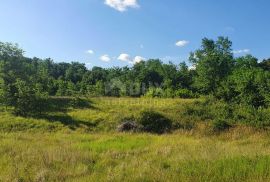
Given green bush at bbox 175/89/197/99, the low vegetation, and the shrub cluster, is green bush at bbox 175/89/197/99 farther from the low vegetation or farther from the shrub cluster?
the shrub cluster

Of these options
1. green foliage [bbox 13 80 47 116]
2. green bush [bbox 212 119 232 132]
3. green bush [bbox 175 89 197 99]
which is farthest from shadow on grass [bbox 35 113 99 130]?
green bush [bbox 175 89 197 99]

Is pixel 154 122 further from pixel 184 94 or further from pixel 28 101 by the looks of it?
pixel 184 94

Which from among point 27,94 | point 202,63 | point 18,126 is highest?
point 202,63

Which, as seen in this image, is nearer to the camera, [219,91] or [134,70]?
[219,91]

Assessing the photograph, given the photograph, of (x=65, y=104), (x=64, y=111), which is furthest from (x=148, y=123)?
(x=65, y=104)

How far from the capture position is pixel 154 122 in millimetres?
29344

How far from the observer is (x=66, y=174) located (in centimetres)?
914

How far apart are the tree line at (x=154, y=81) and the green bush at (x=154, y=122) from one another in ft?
35.9

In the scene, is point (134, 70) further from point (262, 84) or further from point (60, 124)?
point (60, 124)

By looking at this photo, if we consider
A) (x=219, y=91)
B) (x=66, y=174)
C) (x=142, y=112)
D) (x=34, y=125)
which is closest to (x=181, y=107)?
(x=142, y=112)

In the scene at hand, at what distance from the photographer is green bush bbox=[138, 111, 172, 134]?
28.4m

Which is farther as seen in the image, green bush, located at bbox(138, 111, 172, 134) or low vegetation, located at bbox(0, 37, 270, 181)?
green bush, located at bbox(138, 111, 172, 134)

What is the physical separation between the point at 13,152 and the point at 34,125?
16104mm

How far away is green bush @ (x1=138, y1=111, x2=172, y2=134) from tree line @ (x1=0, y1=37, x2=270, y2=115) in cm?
1094
